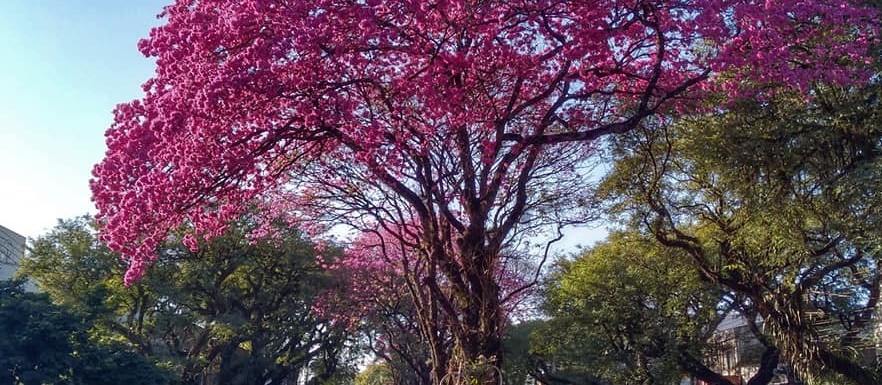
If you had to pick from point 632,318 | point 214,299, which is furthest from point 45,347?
point 632,318

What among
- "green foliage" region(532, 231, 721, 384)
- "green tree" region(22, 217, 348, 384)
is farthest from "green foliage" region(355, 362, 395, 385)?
"green foliage" region(532, 231, 721, 384)

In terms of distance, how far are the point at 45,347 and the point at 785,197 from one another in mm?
11959

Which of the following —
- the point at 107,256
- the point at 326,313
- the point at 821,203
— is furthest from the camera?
the point at 326,313

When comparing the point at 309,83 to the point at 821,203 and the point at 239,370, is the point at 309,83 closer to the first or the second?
the point at 821,203

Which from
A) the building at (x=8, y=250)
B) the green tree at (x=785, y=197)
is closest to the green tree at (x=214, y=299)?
the building at (x=8, y=250)

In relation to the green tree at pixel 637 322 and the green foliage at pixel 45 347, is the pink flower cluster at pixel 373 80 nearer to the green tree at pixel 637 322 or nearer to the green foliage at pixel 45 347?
the green foliage at pixel 45 347

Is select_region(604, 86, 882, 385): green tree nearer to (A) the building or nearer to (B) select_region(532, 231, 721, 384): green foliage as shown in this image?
(B) select_region(532, 231, 721, 384): green foliage

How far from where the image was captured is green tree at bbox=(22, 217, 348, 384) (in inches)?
831

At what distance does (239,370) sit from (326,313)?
406cm

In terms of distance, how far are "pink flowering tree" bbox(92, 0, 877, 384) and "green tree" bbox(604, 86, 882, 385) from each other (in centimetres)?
255

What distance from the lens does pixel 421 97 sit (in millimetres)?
6141

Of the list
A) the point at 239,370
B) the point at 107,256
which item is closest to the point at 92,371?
the point at 107,256

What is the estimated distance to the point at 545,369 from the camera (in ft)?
81.9

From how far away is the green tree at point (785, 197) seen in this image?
9.31m
